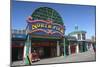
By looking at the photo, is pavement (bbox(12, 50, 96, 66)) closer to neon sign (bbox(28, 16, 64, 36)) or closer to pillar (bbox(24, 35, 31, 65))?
pillar (bbox(24, 35, 31, 65))

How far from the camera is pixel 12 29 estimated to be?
2.90 meters

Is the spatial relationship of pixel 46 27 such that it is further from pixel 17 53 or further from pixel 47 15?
pixel 17 53

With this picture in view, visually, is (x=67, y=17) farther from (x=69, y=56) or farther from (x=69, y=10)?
(x=69, y=56)

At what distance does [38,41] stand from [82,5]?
86 centimetres

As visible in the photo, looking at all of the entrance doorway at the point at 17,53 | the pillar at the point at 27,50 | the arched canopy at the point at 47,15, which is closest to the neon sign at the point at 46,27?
the arched canopy at the point at 47,15

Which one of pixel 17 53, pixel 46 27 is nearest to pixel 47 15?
pixel 46 27

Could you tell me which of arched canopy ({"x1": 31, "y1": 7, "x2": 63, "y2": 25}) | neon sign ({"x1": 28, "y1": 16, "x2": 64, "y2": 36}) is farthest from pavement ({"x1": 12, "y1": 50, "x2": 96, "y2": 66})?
arched canopy ({"x1": 31, "y1": 7, "x2": 63, "y2": 25})

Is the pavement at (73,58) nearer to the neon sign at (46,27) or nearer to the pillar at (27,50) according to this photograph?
the pillar at (27,50)

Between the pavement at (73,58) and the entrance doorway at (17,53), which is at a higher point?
the entrance doorway at (17,53)
